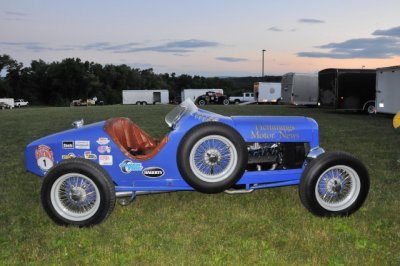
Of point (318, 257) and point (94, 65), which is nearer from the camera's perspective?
point (318, 257)

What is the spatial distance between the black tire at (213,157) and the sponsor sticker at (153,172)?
310mm

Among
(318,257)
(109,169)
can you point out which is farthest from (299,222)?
(109,169)

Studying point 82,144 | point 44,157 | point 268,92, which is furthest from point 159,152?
point 268,92

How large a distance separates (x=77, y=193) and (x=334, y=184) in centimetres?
330

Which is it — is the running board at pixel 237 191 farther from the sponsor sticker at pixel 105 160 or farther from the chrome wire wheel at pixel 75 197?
the chrome wire wheel at pixel 75 197

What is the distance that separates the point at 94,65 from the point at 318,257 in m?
114

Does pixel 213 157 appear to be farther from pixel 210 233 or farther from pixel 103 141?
pixel 103 141

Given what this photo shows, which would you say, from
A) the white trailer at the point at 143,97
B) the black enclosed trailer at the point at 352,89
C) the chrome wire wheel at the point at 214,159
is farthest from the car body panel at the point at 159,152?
the white trailer at the point at 143,97

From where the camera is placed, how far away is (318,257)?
4223 millimetres

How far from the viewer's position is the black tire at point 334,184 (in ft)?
17.3

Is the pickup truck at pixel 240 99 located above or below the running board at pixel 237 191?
above

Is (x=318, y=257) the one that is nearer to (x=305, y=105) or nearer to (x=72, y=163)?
(x=72, y=163)

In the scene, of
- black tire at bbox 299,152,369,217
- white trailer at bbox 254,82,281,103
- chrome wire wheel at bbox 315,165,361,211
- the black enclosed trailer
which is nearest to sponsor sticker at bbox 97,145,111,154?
black tire at bbox 299,152,369,217

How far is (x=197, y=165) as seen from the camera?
5.29m
